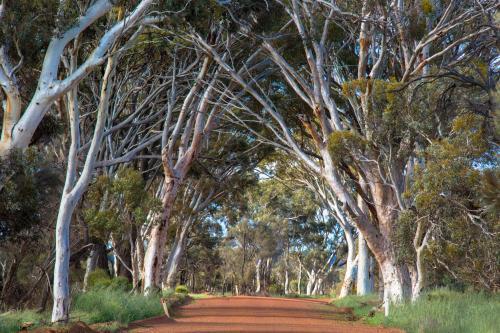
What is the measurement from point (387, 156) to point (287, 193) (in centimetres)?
2928

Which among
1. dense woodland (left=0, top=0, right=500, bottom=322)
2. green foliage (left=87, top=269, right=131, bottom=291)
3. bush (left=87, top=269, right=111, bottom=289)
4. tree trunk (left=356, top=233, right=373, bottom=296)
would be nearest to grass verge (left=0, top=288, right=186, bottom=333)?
dense woodland (left=0, top=0, right=500, bottom=322)

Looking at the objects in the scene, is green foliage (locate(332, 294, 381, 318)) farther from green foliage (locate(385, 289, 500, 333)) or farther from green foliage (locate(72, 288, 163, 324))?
green foliage (locate(72, 288, 163, 324))

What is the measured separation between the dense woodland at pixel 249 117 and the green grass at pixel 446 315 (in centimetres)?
90

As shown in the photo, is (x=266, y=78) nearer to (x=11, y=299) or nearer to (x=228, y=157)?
(x=228, y=157)

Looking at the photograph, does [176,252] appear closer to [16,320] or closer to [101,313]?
[101,313]

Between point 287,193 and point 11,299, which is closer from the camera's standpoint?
point 11,299

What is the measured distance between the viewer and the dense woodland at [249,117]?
1330 centimetres

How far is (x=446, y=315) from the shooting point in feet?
47.4

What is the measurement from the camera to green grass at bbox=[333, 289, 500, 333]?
12.4 metres

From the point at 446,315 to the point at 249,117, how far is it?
44.9 ft

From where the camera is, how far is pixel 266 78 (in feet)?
83.8

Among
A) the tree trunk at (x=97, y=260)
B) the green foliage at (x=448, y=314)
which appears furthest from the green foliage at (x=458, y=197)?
the tree trunk at (x=97, y=260)

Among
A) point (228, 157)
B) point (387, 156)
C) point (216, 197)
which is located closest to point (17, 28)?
point (387, 156)

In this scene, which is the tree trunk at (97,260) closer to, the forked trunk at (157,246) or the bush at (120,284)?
the bush at (120,284)
